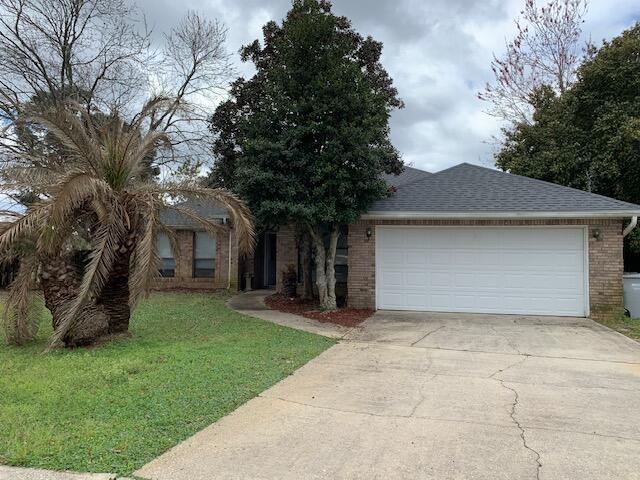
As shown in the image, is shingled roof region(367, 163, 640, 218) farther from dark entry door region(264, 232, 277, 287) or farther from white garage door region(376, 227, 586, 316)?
dark entry door region(264, 232, 277, 287)

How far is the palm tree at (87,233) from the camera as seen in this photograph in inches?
301

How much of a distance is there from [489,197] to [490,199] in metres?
0.13

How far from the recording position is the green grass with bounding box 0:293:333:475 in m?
4.06

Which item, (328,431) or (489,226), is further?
(489,226)

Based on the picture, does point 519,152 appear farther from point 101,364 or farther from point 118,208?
point 101,364

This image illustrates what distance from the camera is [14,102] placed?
1579 cm

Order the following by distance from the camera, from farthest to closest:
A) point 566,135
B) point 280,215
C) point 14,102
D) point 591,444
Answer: point 566,135 → point 14,102 → point 280,215 → point 591,444

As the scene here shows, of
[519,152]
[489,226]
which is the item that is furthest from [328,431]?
[519,152]

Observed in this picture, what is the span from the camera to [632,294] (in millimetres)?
11742

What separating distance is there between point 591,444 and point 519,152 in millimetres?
17559


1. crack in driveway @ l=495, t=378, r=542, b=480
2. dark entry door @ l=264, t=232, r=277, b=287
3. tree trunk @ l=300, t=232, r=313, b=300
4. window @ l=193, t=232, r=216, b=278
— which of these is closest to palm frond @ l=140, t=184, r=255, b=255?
crack in driveway @ l=495, t=378, r=542, b=480

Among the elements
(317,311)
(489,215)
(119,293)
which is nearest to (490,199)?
(489,215)

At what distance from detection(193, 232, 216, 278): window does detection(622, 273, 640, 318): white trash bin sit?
43.3ft

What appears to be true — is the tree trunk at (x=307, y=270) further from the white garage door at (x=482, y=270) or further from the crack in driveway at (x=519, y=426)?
the crack in driveway at (x=519, y=426)
